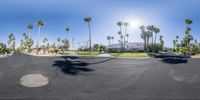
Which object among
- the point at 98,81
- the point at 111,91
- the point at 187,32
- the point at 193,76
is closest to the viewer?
the point at 111,91

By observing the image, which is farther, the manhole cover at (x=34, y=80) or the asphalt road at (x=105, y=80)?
the manhole cover at (x=34, y=80)

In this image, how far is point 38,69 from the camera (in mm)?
10617

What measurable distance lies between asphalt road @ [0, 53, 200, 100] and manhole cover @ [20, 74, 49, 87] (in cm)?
24

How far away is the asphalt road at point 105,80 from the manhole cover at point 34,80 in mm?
241

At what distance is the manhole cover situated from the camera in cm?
857

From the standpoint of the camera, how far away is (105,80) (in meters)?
9.27

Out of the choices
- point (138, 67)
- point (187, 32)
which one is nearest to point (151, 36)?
point (187, 32)

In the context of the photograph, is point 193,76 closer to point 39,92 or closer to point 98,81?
point 98,81

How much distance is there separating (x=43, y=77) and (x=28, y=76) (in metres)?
0.80

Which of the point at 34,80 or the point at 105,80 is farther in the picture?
the point at 105,80

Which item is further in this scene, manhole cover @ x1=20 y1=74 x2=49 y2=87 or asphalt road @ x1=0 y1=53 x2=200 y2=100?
manhole cover @ x1=20 y1=74 x2=49 y2=87

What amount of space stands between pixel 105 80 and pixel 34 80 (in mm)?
3487

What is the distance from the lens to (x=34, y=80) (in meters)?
9.07

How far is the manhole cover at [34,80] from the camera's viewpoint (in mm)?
8567
